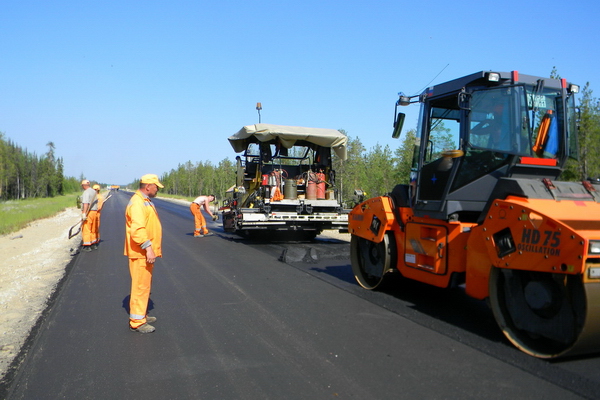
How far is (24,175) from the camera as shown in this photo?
66.9 metres

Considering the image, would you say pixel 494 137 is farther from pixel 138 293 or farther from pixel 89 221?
pixel 89 221

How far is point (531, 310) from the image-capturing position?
430cm

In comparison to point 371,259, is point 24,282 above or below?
below

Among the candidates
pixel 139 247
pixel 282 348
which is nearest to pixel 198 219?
pixel 139 247

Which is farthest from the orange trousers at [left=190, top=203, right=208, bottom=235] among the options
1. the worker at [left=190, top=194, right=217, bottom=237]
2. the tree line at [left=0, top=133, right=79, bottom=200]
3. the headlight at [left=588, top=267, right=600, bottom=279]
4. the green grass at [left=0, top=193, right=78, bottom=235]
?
the tree line at [left=0, top=133, right=79, bottom=200]

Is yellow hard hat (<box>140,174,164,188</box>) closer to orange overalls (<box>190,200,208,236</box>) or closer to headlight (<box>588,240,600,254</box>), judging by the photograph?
headlight (<box>588,240,600,254</box>)

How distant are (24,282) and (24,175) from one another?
225ft

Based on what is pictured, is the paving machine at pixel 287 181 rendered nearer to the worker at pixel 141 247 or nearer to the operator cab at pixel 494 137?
the operator cab at pixel 494 137

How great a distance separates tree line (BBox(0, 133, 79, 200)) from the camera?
57625 millimetres

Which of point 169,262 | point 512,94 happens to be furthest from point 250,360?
point 169,262

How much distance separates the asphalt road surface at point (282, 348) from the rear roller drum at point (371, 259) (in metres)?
0.29

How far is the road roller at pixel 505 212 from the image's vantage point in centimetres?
392

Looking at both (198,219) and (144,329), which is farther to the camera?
(198,219)

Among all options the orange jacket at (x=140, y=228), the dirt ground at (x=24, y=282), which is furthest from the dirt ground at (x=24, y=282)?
the orange jacket at (x=140, y=228)
